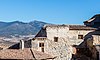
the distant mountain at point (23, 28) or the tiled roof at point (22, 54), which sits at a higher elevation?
the distant mountain at point (23, 28)

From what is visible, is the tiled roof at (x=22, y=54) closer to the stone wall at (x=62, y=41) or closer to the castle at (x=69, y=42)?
the castle at (x=69, y=42)

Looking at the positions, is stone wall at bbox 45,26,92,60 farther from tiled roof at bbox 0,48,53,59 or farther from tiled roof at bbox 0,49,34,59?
tiled roof at bbox 0,49,34,59

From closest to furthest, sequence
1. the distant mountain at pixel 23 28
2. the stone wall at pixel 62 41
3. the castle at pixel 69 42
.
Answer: the castle at pixel 69 42 < the stone wall at pixel 62 41 < the distant mountain at pixel 23 28

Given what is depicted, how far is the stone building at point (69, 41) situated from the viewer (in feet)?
153

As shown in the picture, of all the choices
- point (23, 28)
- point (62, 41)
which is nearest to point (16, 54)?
point (62, 41)

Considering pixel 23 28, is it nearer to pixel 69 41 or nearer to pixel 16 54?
pixel 69 41

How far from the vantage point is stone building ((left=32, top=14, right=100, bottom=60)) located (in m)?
46.8

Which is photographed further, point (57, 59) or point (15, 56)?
point (57, 59)

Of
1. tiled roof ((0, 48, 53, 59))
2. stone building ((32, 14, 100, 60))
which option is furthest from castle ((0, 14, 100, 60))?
tiled roof ((0, 48, 53, 59))

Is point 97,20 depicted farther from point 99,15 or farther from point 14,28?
point 14,28

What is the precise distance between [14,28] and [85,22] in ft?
418

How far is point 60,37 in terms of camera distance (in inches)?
1975

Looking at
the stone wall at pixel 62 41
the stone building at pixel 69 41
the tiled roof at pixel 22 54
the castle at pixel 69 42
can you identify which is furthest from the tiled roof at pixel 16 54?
the stone wall at pixel 62 41

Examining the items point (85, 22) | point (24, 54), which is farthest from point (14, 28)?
point (24, 54)
